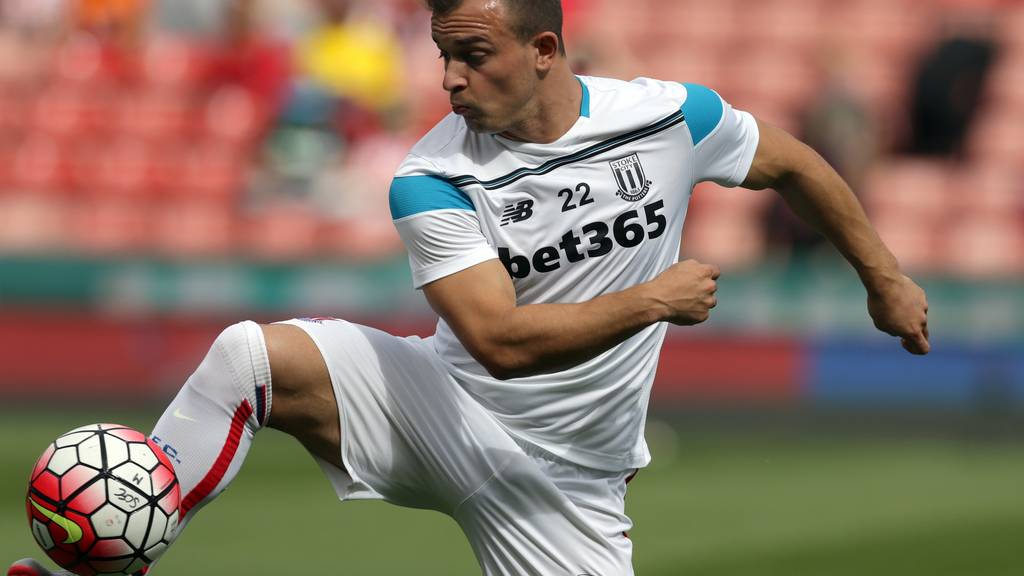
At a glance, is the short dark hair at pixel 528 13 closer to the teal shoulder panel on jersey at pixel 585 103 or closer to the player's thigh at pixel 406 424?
the teal shoulder panel on jersey at pixel 585 103

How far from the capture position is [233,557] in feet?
28.6

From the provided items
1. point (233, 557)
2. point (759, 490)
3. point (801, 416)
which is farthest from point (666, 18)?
point (233, 557)

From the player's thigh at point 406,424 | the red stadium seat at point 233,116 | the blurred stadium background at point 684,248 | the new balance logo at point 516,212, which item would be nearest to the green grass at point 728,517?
the blurred stadium background at point 684,248

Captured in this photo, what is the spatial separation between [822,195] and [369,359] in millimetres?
1606

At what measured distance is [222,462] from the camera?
5.15 meters

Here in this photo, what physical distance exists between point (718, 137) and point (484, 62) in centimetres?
92

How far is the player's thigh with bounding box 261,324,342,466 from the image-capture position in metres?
5.13

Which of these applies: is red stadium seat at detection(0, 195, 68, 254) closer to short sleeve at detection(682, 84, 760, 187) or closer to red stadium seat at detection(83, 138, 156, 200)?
red stadium seat at detection(83, 138, 156, 200)

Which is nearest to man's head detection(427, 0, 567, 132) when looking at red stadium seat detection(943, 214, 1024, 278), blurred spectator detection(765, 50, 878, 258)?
blurred spectator detection(765, 50, 878, 258)

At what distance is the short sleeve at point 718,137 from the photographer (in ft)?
17.9

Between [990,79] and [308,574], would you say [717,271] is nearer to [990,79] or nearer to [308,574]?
[308,574]

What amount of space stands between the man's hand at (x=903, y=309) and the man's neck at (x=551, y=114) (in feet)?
4.11

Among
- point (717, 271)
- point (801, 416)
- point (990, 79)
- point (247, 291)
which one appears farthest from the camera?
point (990, 79)

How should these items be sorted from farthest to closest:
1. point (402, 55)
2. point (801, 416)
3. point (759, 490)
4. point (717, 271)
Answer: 1. point (402, 55)
2. point (801, 416)
3. point (759, 490)
4. point (717, 271)
